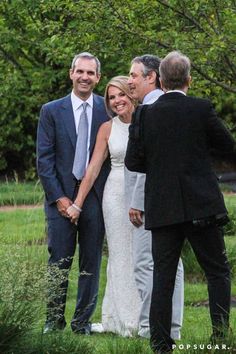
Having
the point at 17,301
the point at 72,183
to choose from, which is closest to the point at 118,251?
the point at 72,183

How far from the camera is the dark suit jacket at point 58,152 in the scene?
810cm

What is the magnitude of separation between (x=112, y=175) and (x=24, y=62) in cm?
1103

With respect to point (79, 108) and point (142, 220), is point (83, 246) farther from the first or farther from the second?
point (79, 108)

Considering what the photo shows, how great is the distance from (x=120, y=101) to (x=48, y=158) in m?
0.68

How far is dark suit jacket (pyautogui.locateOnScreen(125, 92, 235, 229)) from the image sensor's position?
6664 millimetres

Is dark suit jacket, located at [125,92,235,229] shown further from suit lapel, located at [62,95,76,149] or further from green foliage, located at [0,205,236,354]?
suit lapel, located at [62,95,76,149]

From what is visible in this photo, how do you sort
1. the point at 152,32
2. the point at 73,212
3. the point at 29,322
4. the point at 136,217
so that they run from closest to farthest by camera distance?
the point at 29,322, the point at 136,217, the point at 73,212, the point at 152,32

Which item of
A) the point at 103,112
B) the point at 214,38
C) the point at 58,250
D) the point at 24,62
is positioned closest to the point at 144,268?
the point at 58,250

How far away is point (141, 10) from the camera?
11.3m

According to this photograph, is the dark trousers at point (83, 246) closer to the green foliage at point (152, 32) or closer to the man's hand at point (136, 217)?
the man's hand at point (136, 217)

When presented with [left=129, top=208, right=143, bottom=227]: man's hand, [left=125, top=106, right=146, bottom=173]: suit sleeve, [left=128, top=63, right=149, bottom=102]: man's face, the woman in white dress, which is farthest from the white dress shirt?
[left=125, top=106, right=146, bottom=173]: suit sleeve

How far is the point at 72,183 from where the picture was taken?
8.15 meters

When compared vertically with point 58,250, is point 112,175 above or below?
above

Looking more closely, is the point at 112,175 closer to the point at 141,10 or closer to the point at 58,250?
the point at 58,250
